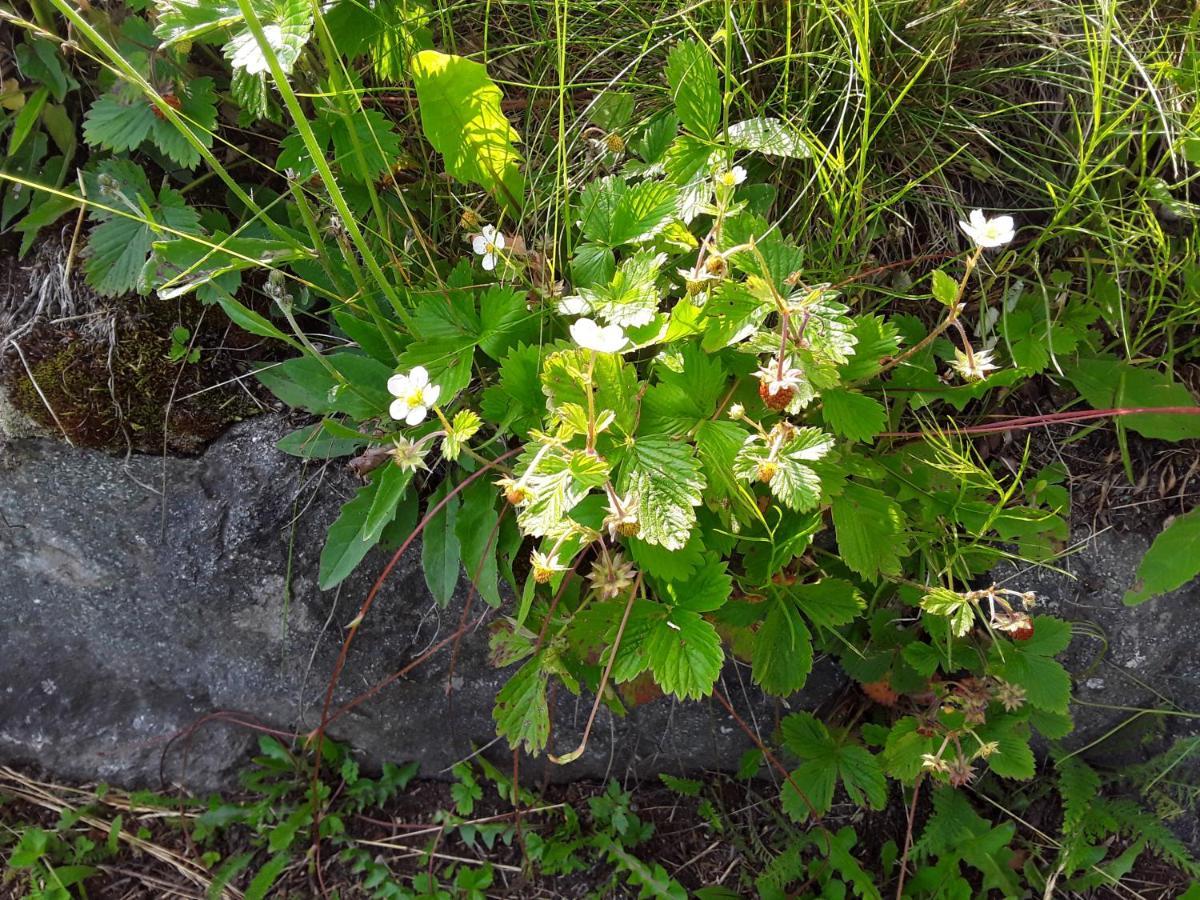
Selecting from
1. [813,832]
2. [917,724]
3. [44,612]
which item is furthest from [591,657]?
[44,612]

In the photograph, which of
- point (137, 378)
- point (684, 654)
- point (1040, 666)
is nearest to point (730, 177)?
point (684, 654)

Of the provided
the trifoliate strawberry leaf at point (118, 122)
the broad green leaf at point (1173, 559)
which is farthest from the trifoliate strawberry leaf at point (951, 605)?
the trifoliate strawberry leaf at point (118, 122)

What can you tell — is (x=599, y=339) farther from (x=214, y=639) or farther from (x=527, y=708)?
(x=214, y=639)

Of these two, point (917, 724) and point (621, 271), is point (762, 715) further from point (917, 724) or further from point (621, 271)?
point (621, 271)

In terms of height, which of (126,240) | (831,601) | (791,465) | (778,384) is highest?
(126,240)

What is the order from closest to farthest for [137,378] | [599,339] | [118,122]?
[599,339]
[118,122]
[137,378]

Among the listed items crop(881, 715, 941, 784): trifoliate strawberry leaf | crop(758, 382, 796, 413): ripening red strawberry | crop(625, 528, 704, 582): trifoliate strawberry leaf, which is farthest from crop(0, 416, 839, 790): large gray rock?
crop(758, 382, 796, 413): ripening red strawberry
